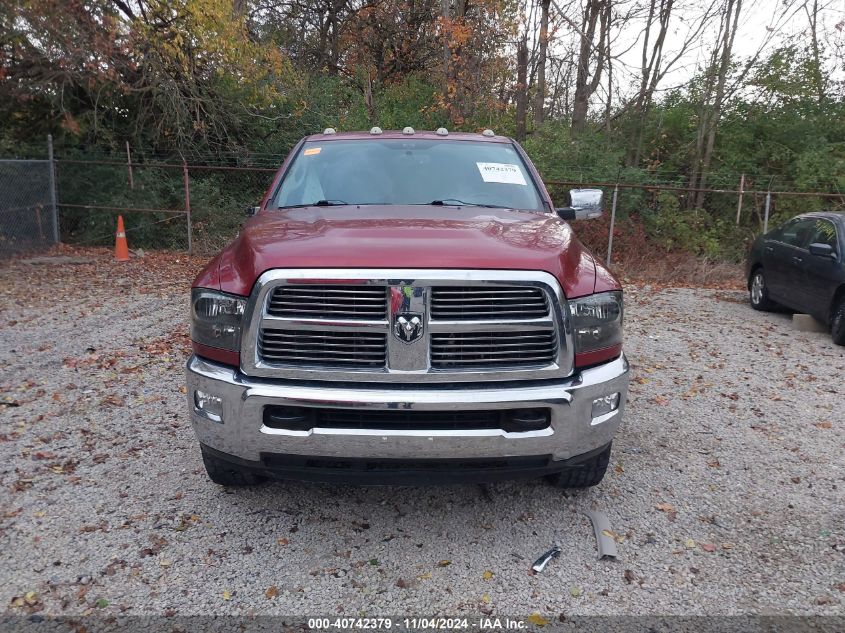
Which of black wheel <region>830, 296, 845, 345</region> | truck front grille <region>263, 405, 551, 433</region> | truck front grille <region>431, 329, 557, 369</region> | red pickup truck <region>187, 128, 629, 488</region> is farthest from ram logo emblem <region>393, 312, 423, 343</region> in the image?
black wheel <region>830, 296, 845, 345</region>

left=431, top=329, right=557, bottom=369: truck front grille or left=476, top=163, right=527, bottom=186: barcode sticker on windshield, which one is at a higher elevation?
left=476, top=163, right=527, bottom=186: barcode sticker on windshield

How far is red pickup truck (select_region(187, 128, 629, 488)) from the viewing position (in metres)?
2.73

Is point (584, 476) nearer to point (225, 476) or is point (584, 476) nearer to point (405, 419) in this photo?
point (405, 419)

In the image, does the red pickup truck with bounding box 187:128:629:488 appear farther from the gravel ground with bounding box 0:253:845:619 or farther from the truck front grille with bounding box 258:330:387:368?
the gravel ground with bounding box 0:253:845:619

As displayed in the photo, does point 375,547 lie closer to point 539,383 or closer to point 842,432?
point 539,383

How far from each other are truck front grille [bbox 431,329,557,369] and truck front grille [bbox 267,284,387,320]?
12.8 inches

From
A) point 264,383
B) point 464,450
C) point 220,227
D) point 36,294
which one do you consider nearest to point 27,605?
point 264,383

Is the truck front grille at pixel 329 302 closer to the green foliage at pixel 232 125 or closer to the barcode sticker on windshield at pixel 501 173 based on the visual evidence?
Result: the barcode sticker on windshield at pixel 501 173

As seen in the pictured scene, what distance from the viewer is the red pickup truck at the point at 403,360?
2730mm

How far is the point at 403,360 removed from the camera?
2750mm

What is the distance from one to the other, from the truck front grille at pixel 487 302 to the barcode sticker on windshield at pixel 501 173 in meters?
1.64

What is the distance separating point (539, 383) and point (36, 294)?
8974mm

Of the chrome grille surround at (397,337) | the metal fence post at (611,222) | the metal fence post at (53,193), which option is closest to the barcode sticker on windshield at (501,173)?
the chrome grille surround at (397,337)

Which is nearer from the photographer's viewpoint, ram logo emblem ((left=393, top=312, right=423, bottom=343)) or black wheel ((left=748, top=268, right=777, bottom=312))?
ram logo emblem ((left=393, top=312, right=423, bottom=343))
